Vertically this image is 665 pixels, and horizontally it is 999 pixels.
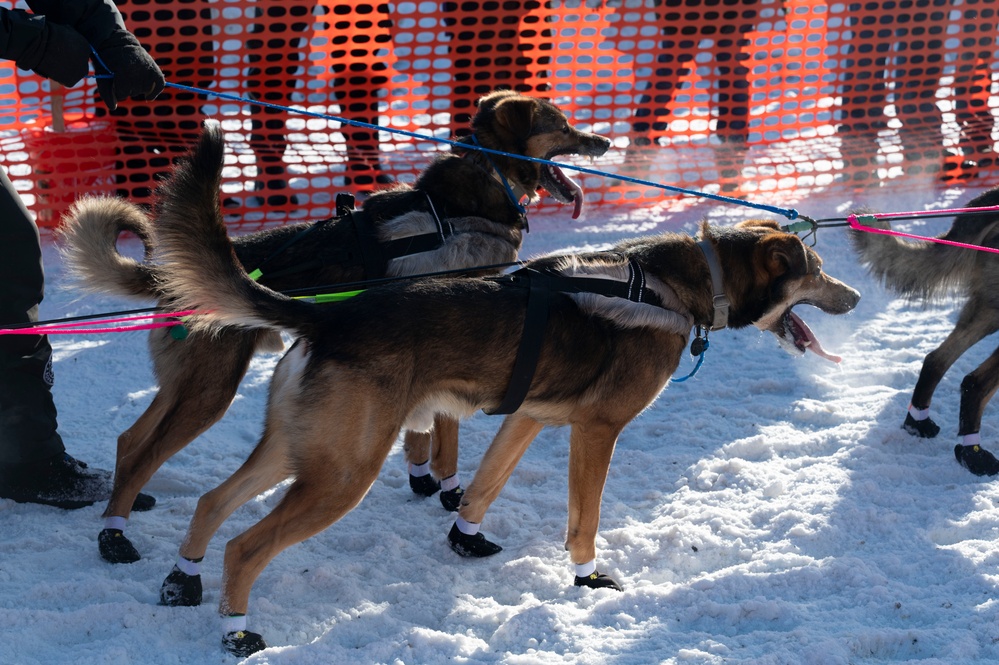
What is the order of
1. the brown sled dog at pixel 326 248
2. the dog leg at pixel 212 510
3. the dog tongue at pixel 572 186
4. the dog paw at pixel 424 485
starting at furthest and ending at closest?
the dog tongue at pixel 572 186 < the dog paw at pixel 424 485 < the brown sled dog at pixel 326 248 < the dog leg at pixel 212 510

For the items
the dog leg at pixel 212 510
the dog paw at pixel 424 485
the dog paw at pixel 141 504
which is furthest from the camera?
the dog paw at pixel 424 485

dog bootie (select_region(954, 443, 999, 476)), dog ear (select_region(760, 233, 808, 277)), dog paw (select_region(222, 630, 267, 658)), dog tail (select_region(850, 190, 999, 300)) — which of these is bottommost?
dog paw (select_region(222, 630, 267, 658))

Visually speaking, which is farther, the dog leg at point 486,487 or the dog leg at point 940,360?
the dog leg at point 940,360

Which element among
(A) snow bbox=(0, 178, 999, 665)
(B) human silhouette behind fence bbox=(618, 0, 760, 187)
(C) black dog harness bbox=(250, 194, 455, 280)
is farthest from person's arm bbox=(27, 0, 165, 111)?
(B) human silhouette behind fence bbox=(618, 0, 760, 187)

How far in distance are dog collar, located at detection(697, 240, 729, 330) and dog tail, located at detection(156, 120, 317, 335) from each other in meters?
1.52

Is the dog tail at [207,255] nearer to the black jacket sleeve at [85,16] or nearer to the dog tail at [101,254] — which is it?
the dog tail at [101,254]

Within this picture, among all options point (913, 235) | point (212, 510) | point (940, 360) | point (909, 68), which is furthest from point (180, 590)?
point (909, 68)

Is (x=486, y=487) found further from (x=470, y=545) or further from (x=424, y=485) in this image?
(x=424, y=485)

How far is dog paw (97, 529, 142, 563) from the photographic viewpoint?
357 centimetres

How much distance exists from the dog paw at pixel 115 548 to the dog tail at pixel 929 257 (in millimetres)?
3575

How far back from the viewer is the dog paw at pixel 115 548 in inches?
141

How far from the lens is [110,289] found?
354 centimetres

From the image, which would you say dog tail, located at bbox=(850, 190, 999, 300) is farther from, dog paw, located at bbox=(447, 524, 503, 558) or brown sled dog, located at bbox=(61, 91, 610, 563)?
dog paw, located at bbox=(447, 524, 503, 558)

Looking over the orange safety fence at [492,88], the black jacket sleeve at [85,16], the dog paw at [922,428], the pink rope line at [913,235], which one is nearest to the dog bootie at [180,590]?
the black jacket sleeve at [85,16]
